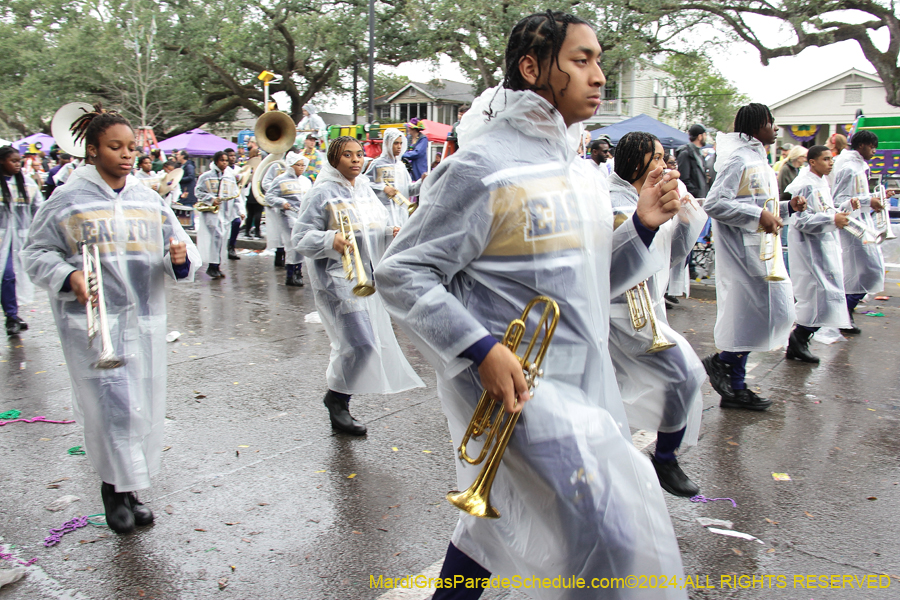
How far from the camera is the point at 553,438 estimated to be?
6.25ft

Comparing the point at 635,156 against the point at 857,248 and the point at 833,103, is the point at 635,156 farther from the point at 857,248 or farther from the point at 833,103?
the point at 833,103

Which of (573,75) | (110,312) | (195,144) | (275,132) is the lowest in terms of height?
(110,312)

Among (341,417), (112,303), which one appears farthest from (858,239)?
(112,303)

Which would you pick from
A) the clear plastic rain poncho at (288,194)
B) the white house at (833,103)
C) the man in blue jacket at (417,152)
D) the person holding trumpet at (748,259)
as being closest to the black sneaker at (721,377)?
the person holding trumpet at (748,259)

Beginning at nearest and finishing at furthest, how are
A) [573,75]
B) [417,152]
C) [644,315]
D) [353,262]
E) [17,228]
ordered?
[573,75] → [644,315] → [353,262] → [17,228] → [417,152]

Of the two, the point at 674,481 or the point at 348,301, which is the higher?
the point at 348,301

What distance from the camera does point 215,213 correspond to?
38.4 feet

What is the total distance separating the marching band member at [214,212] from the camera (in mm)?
11617

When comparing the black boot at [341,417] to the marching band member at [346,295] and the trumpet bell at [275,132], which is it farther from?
the trumpet bell at [275,132]

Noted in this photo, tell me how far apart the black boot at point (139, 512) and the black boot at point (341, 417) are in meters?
1.41

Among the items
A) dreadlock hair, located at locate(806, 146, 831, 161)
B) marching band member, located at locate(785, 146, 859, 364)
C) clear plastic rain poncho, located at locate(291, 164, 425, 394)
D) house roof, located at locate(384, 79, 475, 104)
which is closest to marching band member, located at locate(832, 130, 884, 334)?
marching band member, located at locate(785, 146, 859, 364)

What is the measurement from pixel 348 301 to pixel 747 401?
9.60ft

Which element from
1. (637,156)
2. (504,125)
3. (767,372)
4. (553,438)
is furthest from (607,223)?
(767,372)

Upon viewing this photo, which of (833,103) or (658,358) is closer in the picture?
(658,358)
